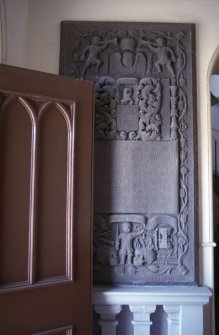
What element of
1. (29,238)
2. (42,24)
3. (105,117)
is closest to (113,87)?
(105,117)

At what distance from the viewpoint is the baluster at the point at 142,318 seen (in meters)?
1.46

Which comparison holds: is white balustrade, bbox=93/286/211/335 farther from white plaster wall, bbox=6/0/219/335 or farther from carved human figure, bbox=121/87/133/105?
carved human figure, bbox=121/87/133/105

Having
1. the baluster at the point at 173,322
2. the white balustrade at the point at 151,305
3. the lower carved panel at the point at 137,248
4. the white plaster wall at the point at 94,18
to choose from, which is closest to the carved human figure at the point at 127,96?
the white plaster wall at the point at 94,18

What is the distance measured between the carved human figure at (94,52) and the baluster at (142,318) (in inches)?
55.4

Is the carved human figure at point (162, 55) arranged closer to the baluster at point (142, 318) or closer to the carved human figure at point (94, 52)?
the carved human figure at point (94, 52)

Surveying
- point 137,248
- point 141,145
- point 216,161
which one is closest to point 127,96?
point 141,145

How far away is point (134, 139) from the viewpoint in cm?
158

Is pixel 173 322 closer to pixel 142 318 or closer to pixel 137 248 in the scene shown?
pixel 142 318

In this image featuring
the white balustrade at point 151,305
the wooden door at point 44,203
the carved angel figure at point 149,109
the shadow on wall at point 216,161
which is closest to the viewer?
the wooden door at point 44,203

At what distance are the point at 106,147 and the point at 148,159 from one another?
259 mm

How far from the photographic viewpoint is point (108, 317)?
4.84ft

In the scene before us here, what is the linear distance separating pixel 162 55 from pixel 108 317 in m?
1.56

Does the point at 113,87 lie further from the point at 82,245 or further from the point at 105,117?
the point at 82,245

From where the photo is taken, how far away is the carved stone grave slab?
1527 mm
